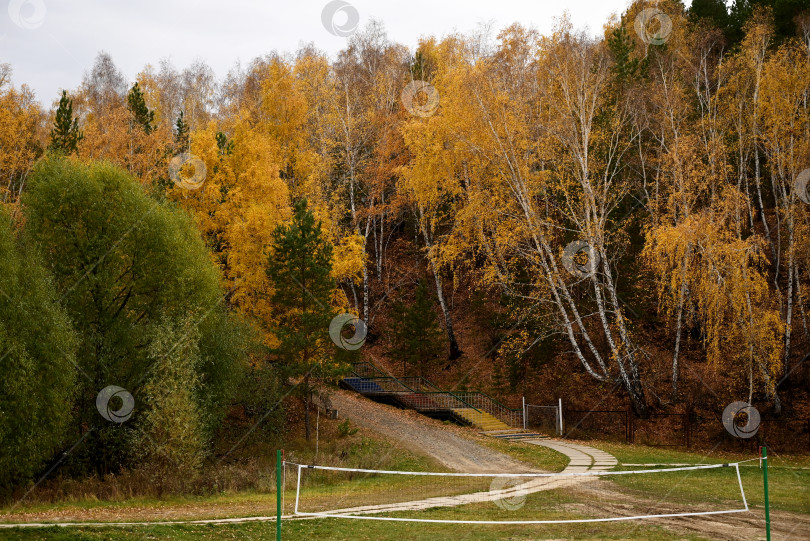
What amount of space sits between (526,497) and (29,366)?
1451cm

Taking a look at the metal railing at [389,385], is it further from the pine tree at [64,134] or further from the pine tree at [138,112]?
the pine tree at [138,112]

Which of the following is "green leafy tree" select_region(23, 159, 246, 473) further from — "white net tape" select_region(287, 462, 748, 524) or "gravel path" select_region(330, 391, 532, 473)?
"gravel path" select_region(330, 391, 532, 473)

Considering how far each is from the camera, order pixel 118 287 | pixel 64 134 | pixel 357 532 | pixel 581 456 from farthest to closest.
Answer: pixel 64 134
pixel 118 287
pixel 581 456
pixel 357 532

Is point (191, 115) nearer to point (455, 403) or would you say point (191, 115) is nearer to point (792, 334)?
point (455, 403)

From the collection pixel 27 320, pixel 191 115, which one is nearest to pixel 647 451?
pixel 27 320

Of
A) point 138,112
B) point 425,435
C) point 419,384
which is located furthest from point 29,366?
point 138,112

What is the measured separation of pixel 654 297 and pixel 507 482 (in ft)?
61.0

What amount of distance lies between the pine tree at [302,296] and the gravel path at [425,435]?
4.33 meters

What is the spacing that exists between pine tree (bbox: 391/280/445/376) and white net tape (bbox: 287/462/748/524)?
53.3ft

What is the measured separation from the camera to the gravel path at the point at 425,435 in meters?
24.3

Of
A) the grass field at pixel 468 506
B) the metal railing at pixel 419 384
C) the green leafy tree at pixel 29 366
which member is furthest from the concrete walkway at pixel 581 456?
the green leafy tree at pixel 29 366

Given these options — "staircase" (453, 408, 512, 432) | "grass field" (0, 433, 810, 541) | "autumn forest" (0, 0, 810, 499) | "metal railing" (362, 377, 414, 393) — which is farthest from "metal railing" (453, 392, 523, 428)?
"grass field" (0, 433, 810, 541)

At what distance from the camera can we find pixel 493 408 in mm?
34438

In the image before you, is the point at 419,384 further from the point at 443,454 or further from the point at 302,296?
the point at 443,454
